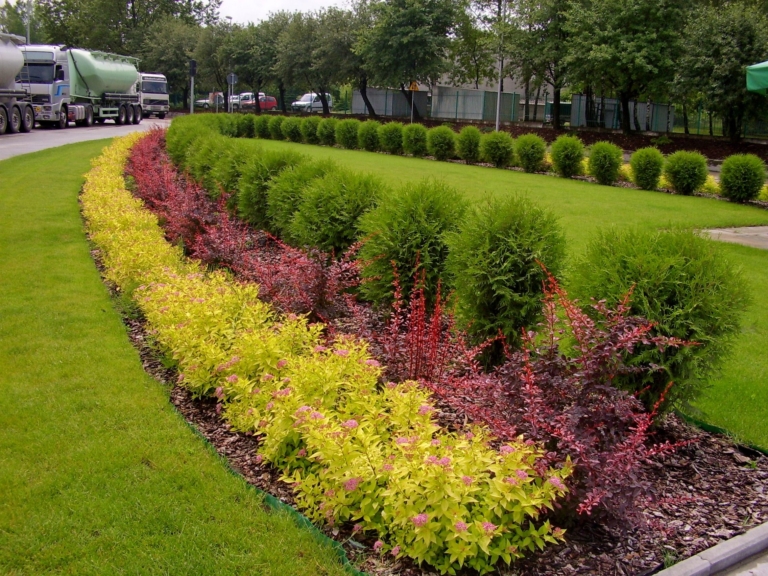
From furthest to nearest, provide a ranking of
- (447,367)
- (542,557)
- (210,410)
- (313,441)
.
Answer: (447,367) < (210,410) < (313,441) < (542,557)

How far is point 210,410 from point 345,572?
1.99 m

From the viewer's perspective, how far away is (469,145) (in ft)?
76.6

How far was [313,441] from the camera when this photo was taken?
136 inches

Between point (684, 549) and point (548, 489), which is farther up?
point (548, 489)

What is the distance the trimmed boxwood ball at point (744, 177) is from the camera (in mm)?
16203

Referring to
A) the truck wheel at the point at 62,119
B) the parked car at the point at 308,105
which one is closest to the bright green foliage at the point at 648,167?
the truck wheel at the point at 62,119

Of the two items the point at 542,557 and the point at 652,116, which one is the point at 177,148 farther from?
the point at 652,116

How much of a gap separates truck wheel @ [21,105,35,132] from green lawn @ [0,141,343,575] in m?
25.5

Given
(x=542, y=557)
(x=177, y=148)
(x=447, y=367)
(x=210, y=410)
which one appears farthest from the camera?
(x=177, y=148)

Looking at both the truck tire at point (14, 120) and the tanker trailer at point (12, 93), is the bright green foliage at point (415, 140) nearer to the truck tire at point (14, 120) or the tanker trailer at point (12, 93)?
the tanker trailer at point (12, 93)

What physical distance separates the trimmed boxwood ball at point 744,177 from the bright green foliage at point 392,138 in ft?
41.3

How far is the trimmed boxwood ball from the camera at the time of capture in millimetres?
16203

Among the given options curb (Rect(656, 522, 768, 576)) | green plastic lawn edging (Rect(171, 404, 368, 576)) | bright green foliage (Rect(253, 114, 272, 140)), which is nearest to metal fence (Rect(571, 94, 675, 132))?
bright green foliage (Rect(253, 114, 272, 140))

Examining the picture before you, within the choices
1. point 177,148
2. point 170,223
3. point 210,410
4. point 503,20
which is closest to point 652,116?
point 503,20
